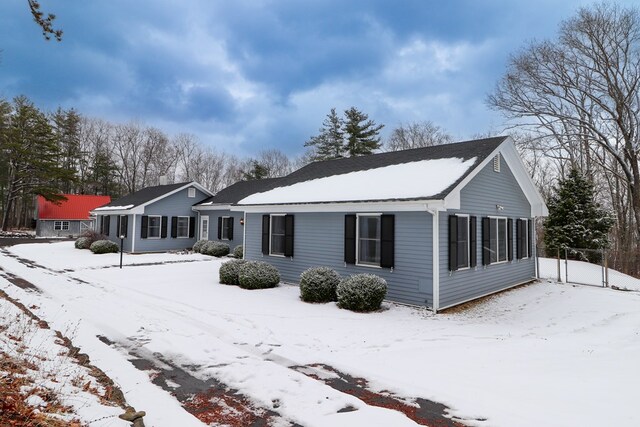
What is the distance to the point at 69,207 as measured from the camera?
38.3 m

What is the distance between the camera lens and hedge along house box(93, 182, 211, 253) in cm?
2255

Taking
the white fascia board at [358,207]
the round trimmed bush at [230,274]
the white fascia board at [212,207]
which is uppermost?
the white fascia board at [212,207]

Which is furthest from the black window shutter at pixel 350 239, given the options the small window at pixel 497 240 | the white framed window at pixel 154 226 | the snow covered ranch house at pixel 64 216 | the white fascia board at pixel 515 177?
the snow covered ranch house at pixel 64 216

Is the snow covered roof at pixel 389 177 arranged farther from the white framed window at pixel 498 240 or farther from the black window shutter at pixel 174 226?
the black window shutter at pixel 174 226

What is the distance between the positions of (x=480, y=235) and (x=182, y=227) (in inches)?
793

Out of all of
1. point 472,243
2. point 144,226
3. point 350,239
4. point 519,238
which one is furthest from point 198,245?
point 519,238

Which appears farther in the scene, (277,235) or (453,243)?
(277,235)

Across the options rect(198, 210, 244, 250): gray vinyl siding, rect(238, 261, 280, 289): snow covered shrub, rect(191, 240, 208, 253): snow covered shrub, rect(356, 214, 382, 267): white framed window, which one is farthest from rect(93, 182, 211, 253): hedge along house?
rect(356, 214, 382, 267): white framed window

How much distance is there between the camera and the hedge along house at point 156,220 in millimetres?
22547

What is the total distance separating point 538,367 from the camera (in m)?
5.69

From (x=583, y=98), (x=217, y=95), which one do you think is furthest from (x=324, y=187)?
(x=217, y=95)

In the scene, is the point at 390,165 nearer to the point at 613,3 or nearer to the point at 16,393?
the point at 16,393

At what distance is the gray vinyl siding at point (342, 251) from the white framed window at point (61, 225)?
33163mm

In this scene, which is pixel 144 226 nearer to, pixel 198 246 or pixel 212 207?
pixel 198 246
